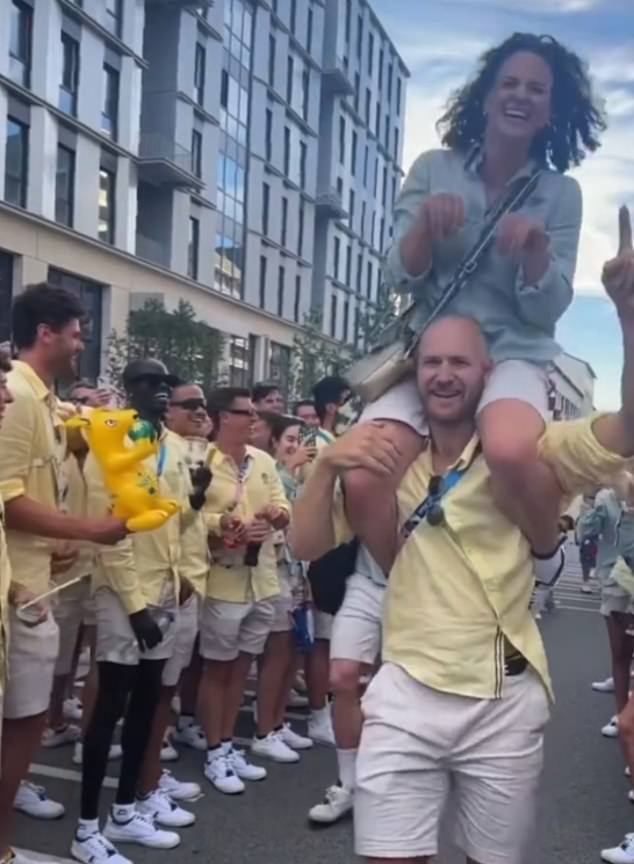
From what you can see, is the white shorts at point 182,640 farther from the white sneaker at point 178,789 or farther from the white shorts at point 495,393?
the white shorts at point 495,393

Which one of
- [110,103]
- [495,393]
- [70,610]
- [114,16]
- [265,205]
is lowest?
[70,610]

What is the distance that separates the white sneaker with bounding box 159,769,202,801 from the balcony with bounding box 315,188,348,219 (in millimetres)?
2749

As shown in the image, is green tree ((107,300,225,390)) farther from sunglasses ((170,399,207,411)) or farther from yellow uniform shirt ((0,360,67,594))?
yellow uniform shirt ((0,360,67,594))

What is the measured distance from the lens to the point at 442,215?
2324mm

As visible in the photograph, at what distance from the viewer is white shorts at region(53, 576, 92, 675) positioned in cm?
451

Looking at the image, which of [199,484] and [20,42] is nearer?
[199,484]

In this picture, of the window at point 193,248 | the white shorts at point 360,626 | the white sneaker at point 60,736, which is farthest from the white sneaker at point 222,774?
the window at point 193,248

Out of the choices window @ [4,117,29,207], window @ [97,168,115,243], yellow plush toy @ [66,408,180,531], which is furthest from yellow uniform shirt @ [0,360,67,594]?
window @ [97,168,115,243]

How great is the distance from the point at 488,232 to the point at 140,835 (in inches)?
120

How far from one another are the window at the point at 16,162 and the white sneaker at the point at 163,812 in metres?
18.4

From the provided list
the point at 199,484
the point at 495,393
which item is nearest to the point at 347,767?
the point at 199,484

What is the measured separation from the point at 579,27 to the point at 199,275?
25830 millimetres

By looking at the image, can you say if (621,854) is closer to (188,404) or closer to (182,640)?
(182,640)

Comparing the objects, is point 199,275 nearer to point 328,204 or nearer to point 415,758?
point 328,204
